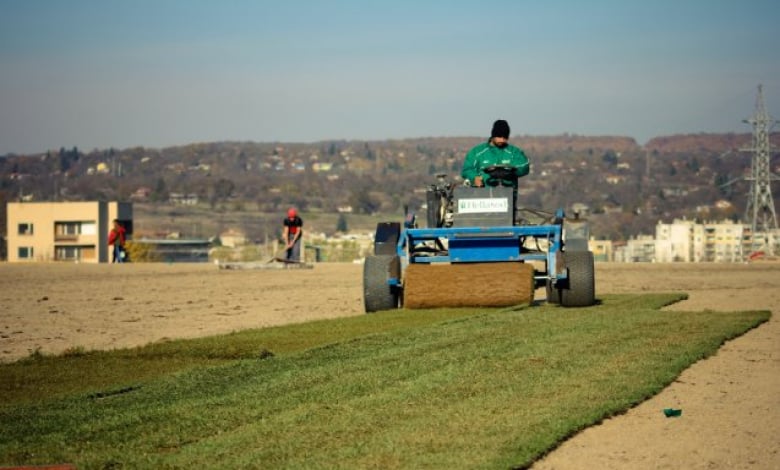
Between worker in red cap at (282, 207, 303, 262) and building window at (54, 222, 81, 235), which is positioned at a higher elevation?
worker in red cap at (282, 207, 303, 262)

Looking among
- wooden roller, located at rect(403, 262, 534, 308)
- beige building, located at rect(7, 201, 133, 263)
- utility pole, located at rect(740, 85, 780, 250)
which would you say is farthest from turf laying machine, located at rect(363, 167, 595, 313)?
beige building, located at rect(7, 201, 133, 263)

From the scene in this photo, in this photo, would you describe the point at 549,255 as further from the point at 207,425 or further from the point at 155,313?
the point at 207,425

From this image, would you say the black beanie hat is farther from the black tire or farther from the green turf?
the green turf

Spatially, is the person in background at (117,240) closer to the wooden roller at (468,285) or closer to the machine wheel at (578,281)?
the wooden roller at (468,285)

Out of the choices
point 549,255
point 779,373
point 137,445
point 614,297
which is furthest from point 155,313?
point 137,445

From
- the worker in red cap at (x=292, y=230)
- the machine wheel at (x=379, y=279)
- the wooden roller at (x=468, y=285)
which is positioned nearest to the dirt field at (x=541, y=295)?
the machine wheel at (x=379, y=279)

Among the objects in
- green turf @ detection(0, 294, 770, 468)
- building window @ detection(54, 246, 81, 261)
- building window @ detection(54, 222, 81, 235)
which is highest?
green turf @ detection(0, 294, 770, 468)

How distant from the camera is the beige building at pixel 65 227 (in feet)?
447

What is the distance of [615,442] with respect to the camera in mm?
8898

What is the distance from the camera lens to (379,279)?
65.3 feet

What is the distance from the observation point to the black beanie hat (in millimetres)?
20984

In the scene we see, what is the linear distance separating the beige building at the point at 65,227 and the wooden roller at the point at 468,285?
383 feet

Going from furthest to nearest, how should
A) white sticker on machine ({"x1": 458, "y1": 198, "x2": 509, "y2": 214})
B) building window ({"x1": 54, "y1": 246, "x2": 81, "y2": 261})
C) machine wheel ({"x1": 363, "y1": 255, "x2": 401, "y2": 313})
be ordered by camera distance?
1. building window ({"x1": 54, "y1": 246, "x2": 81, "y2": 261})
2. white sticker on machine ({"x1": 458, "y1": 198, "x2": 509, "y2": 214})
3. machine wheel ({"x1": 363, "y1": 255, "x2": 401, "y2": 313})

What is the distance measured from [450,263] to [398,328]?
4.64 metres
